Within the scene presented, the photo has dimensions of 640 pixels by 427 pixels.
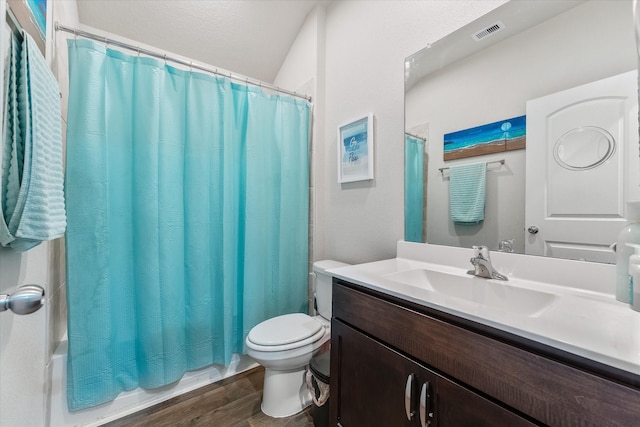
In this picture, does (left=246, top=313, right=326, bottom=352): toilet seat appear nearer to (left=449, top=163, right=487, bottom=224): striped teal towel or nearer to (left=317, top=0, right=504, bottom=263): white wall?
(left=317, top=0, right=504, bottom=263): white wall

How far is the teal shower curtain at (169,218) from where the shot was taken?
1211 millimetres

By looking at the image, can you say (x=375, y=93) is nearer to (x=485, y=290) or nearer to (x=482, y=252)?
(x=482, y=252)

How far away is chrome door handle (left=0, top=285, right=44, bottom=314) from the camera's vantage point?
1.47 ft

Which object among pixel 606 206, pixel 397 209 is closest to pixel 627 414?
pixel 606 206

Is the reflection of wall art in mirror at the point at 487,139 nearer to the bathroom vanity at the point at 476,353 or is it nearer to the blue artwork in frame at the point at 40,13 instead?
the bathroom vanity at the point at 476,353

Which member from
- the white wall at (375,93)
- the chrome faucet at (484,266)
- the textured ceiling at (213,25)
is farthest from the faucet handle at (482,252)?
the textured ceiling at (213,25)

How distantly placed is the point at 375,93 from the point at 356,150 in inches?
13.3

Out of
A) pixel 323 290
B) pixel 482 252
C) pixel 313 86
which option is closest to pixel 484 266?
pixel 482 252

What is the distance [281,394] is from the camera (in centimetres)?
133

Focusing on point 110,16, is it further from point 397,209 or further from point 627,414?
point 627,414

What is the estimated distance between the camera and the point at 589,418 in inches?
17.5

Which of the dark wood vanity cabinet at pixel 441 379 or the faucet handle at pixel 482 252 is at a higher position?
the faucet handle at pixel 482 252

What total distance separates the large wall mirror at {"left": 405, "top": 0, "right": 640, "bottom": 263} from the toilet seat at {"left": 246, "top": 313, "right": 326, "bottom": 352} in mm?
731

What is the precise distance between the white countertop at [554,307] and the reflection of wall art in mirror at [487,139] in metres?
0.43
